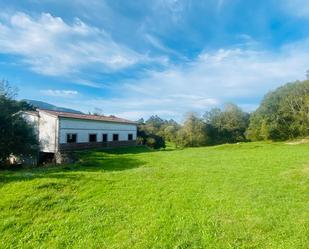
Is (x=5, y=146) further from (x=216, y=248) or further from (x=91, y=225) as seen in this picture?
(x=216, y=248)

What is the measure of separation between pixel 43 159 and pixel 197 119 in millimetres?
29592

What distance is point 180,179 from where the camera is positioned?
381 inches

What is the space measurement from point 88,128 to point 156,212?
2110 centimetres

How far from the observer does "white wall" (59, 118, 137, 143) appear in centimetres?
2289

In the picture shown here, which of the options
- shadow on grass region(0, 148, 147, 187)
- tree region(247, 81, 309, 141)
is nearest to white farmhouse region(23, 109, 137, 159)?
shadow on grass region(0, 148, 147, 187)

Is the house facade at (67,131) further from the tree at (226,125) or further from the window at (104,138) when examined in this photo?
the tree at (226,125)

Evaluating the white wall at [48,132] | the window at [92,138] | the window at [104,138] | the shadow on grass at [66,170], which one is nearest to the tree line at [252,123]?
the window at [104,138]

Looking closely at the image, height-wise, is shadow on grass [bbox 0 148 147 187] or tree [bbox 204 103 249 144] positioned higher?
tree [bbox 204 103 249 144]

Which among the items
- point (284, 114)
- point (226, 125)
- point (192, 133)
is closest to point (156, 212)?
point (284, 114)

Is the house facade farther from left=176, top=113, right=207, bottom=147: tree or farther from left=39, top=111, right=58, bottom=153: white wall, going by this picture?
left=176, top=113, right=207, bottom=147: tree

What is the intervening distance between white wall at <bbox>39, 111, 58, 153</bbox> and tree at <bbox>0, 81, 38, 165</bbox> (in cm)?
195

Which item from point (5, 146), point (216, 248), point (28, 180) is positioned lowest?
point (216, 248)

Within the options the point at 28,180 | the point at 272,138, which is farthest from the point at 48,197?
the point at 272,138

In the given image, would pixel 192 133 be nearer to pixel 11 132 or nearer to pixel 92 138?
pixel 92 138
